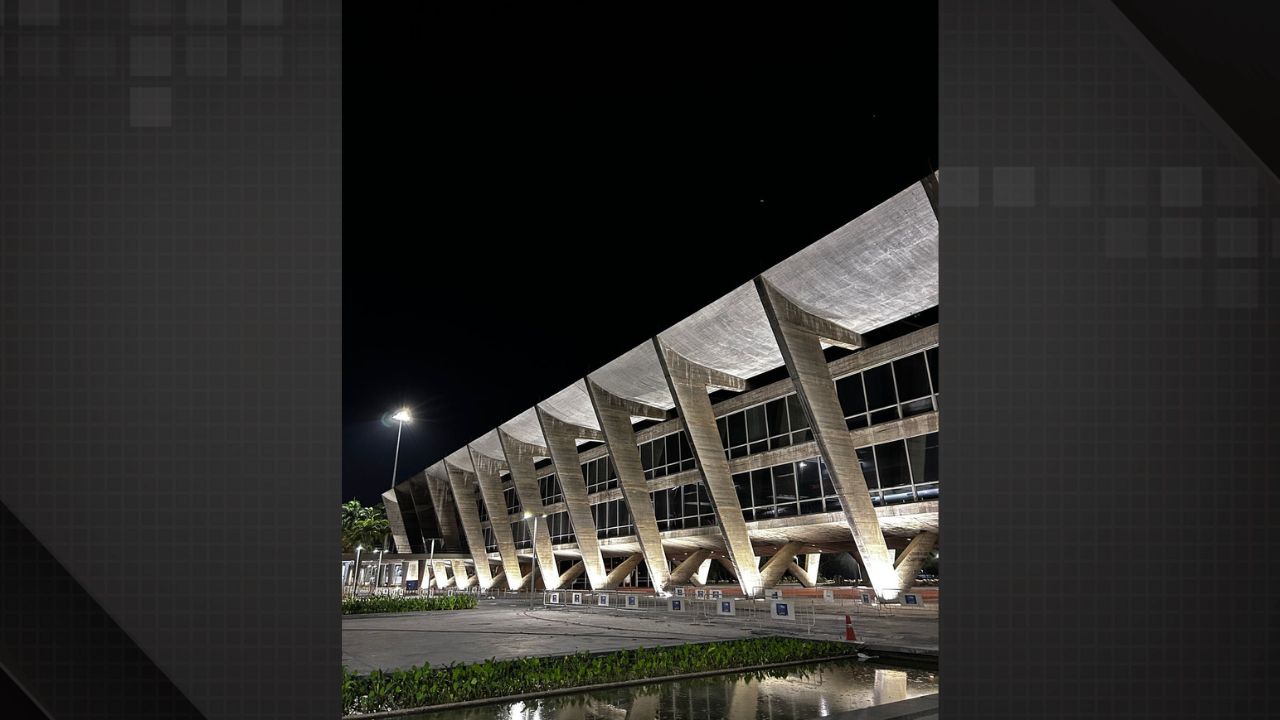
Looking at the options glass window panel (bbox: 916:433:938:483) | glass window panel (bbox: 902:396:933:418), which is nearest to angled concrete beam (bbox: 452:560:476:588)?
glass window panel (bbox: 902:396:933:418)

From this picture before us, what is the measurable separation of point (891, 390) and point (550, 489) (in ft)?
147

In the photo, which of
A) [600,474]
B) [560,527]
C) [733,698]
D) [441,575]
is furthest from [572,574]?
[733,698]

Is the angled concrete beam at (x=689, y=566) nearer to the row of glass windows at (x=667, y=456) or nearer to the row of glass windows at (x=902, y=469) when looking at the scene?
the row of glass windows at (x=667, y=456)

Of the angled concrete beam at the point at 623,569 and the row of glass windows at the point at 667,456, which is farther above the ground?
the row of glass windows at the point at 667,456

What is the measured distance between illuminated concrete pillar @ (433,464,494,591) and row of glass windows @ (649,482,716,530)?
32.5 meters

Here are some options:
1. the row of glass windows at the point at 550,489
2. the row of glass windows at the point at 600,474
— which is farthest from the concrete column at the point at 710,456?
the row of glass windows at the point at 550,489

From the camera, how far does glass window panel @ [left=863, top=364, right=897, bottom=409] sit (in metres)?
38.5

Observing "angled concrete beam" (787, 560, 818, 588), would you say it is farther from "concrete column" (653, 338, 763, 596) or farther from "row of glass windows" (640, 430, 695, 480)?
"concrete column" (653, 338, 763, 596)

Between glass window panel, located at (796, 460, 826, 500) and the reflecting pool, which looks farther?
glass window panel, located at (796, 460, 826, 500)

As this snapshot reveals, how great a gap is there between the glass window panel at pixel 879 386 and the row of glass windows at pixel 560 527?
38.4 metres

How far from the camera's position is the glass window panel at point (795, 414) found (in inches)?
1769

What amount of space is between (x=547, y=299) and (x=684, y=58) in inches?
719

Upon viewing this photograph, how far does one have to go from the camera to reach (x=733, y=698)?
12828 mm
